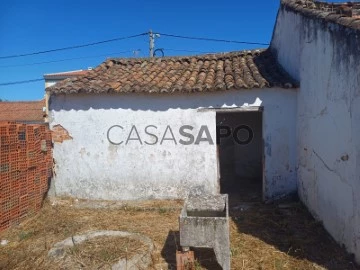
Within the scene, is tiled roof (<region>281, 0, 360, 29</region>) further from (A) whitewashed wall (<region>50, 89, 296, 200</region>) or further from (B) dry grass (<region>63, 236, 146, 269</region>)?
(B) dry grass (<region>63, 236, 146, 269</region>)

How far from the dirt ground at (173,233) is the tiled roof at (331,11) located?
3.50 m

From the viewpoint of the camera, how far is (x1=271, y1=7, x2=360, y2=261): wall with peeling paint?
15.9 feet

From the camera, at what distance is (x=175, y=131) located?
8.41 meters

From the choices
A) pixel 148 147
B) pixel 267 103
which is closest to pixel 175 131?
pixel 148 147

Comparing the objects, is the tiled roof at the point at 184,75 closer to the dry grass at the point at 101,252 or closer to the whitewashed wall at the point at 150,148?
the whitewashed wall at the point at 150,148

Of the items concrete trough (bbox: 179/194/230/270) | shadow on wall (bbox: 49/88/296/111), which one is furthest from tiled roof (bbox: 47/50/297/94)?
concrete trough (bbox: 179/194/230/270)

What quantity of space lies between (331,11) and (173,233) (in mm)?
5363

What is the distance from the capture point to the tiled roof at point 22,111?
2828cm

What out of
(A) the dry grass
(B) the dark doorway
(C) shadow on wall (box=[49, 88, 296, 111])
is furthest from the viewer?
(B) the dark doorway

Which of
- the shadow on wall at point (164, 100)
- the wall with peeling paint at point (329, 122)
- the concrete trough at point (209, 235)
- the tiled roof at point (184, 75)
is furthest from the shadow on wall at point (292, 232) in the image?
the tiled roof at point (184, 75)

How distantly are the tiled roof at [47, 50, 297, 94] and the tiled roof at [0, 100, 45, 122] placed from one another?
768 inches

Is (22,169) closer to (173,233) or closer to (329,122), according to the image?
(173,233)

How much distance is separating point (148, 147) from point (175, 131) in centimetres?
81

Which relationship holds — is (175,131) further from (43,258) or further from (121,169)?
(43,258)
